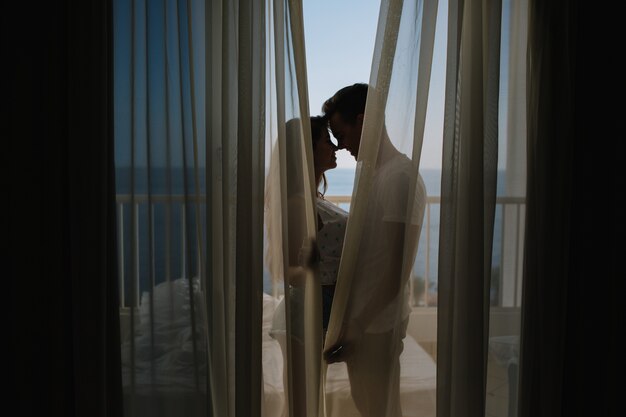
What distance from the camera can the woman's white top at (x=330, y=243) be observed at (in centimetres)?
168

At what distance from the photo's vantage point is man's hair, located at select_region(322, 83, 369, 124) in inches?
64.1

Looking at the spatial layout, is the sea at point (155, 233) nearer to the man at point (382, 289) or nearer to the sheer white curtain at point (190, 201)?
the sheer white curtain at point (190, 201)

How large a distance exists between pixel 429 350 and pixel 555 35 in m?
1.07

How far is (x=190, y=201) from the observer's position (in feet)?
4.91

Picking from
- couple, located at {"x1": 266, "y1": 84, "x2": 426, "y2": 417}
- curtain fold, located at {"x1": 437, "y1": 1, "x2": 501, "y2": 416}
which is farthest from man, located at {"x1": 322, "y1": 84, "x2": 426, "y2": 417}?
curtain fold, located at {"x1": 437, "y1": 1, "x2": 501, "y2": 416}

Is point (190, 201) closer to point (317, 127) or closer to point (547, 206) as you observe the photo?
point (317, 127)

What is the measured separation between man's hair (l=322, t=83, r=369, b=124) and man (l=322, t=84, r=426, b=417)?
0.20 m

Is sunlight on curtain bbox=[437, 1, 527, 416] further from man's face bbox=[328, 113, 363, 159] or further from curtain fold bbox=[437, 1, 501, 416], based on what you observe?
man's face bbox=[328, 113, 363, 159]

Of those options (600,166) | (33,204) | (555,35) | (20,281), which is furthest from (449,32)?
(20,281)

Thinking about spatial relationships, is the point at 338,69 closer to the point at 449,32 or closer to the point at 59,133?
the point at 449,32

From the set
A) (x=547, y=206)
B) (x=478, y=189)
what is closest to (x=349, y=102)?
(x=478, y=189)

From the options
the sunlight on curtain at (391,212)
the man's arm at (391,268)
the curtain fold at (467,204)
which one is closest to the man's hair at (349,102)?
the sunlight on curtain at (391,212)

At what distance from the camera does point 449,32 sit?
150 centimetres

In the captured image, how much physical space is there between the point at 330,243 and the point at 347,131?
0.39 m
